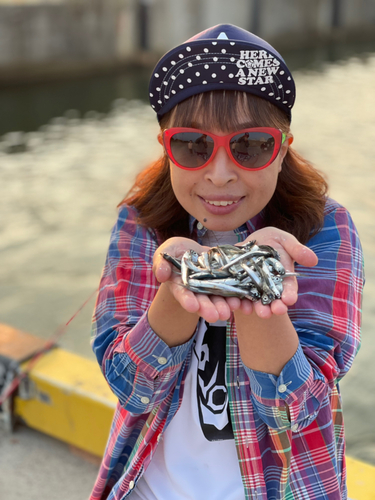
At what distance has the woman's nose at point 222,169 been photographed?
4.66 feet

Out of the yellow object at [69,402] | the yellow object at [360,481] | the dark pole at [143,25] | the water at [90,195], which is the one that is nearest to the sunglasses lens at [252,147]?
the yellow object at [360,481]

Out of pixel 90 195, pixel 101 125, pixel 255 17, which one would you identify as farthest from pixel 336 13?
pixel 90 195

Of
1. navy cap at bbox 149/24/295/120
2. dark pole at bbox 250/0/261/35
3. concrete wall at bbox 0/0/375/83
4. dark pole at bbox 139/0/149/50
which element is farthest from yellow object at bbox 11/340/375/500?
dark pole at bbox 250/0/261/35

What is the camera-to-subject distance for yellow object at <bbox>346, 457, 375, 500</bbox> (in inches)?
82.9

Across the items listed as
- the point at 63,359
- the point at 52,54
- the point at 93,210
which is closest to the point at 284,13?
the point at 52,54

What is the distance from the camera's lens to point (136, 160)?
8.46 metres

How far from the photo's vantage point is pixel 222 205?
1473mm

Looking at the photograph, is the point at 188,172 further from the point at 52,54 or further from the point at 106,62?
the point at 106,62

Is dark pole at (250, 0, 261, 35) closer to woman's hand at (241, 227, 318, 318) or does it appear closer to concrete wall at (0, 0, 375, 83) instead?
concrete wall at (0, 0, 375, 83)

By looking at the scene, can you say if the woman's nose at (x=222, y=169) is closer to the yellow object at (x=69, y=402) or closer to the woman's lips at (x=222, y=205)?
the woman's lips at (x=222, y=205)

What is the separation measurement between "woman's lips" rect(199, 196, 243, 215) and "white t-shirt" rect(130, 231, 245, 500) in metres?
0.30

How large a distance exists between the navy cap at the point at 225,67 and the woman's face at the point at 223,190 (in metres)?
0.13

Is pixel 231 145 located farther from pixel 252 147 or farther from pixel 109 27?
pixel 109 27

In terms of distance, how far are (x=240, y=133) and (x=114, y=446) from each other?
90 cm
